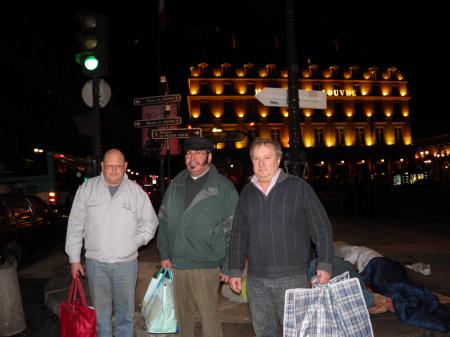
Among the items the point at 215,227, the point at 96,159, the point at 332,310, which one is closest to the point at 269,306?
the point at 332,310

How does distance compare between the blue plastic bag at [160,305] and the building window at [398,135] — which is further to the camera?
the building window at [398,135]

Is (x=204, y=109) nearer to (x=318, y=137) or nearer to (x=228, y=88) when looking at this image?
(x=228, y=88)

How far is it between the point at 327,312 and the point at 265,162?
3.73ft

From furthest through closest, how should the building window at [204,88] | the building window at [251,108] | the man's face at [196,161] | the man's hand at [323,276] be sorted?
1. the building window at [251,108]
2. the building window at [204,88]
3. the man's face at [196,161]
4. the man's hand at [323,276]

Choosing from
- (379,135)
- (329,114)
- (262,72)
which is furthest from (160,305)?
(379,135)

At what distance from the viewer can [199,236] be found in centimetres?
329

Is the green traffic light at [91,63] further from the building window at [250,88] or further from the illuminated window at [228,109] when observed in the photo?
the building window at [250,88]

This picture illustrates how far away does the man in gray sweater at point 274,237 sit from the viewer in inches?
112

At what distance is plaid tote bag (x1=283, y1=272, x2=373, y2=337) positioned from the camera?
104 inches

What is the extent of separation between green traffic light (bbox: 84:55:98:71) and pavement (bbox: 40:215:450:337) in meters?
3.14

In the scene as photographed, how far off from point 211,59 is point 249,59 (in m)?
5.22

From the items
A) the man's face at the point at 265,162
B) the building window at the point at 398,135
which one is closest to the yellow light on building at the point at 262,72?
the building window at the point at 398,135

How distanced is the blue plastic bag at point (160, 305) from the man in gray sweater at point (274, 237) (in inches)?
29.1

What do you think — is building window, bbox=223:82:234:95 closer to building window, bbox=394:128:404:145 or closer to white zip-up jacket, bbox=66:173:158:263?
building window, bbox=394:128:404:145
